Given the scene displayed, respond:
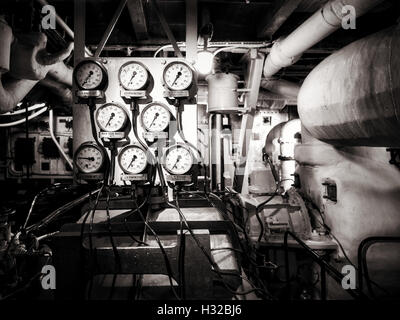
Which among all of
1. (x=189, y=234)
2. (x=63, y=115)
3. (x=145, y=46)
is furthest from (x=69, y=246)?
(x=63, y=115)

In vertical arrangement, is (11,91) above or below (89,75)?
below

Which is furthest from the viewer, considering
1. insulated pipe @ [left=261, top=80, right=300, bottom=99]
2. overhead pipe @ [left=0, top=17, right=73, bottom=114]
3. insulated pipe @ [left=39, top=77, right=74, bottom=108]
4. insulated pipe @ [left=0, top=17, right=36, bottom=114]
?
insulated pipe @ [left=261, top=80, right=300, bottom=99]

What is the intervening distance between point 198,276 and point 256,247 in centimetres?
172

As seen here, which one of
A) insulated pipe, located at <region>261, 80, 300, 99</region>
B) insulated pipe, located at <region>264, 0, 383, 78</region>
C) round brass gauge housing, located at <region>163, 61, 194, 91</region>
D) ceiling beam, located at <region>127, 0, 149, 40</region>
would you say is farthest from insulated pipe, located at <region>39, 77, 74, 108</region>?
insulated pipe, located at <region>261, 80, 300, 99</region>

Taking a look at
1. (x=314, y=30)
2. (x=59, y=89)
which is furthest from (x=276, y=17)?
(x=59, y=89)

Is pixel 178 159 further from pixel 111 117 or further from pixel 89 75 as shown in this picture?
pixel 89 75

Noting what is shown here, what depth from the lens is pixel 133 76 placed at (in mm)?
2707

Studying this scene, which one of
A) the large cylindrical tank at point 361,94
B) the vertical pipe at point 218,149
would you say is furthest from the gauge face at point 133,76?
the vertical pipe at point 218,149

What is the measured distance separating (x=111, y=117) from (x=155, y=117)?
18.5 inches

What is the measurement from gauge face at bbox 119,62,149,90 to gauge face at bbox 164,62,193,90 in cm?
23

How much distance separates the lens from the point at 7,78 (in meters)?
2.90

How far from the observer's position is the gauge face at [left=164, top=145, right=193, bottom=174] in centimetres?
265

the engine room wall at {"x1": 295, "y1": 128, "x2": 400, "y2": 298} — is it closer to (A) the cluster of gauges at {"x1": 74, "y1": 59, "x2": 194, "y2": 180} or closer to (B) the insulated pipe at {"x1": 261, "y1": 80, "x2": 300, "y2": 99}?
(A) the cluster of gauges at {"x1": 74, "y1": 59, "x2": 194, "y2": 180}

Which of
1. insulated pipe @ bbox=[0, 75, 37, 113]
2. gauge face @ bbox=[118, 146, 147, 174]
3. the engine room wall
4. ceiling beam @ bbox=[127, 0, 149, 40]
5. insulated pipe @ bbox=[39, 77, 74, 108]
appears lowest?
the engine room wall
